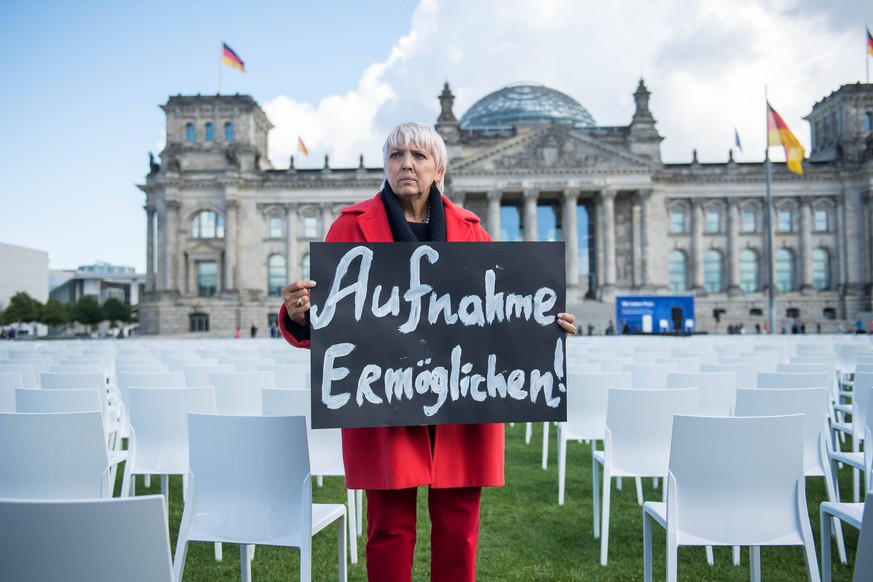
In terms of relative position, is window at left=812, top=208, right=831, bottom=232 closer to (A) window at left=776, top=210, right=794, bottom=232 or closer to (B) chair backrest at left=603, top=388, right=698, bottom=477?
(A) window at left=776, top=210, right=794, bottom=232

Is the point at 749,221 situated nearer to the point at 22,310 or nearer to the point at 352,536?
the point at 352,536

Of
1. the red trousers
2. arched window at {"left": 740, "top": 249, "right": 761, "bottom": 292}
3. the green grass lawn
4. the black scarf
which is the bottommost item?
the green grass lawn

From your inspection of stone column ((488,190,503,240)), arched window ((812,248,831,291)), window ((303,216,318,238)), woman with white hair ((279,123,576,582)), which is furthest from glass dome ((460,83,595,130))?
woman with white hair ((279,123,576,582))

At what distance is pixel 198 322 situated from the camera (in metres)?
62.9

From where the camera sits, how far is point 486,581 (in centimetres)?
511

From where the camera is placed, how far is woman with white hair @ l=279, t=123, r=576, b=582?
3238 mm

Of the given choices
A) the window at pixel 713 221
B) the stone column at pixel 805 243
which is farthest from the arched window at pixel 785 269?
the window at pixel 713 221

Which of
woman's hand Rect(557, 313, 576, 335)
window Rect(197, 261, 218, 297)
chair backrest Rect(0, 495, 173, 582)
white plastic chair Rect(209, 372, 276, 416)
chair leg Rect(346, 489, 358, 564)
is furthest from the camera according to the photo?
window Rect(197, 261, 218, 297)

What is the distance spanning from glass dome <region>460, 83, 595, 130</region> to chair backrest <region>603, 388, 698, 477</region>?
67.6 meters

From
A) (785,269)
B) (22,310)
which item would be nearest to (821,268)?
(785,269)

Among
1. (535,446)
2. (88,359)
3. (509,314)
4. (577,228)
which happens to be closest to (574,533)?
(509,314)

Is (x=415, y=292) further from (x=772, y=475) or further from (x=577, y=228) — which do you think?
(x=577, y=228)

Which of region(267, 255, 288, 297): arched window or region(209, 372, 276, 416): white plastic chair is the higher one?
region(267, 255, 288, 297): arched window

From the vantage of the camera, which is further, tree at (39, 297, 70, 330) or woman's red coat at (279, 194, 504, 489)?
tree at (39, 297, 70, 330)
